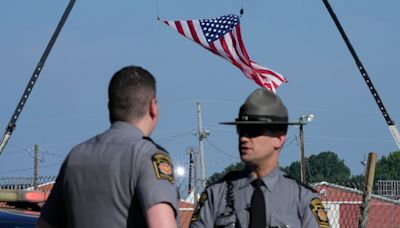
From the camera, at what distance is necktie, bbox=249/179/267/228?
469cm

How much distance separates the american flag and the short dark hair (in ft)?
41.3

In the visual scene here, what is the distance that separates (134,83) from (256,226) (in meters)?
0.80

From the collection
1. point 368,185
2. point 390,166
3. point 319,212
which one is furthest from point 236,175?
point 390,166

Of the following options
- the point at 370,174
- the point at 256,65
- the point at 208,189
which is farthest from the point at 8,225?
the point at 256,65

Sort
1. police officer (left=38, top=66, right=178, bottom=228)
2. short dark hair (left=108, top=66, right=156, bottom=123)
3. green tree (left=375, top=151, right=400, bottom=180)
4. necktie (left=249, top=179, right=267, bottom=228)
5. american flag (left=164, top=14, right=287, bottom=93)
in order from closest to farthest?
police officer (left=38, top=66, right=178, bottom=228) < short dark hair (left=108, top=66, right=156, bottom=123) < necktie (left=249, top=179, right=267, bottom=228) < american flag (left=164, top=14, right=287, bottom=93) < green tree (left=375, top=151, right=400, bottom=180)

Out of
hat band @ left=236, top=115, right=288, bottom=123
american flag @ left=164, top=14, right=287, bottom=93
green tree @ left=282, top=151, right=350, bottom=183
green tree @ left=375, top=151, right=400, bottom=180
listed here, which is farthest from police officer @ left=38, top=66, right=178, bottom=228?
green tree @ left=282, top=151, right=350, bottom=183

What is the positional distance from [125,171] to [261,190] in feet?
2.24

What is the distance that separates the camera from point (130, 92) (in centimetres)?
440

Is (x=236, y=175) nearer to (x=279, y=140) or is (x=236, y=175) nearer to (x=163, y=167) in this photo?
(x=279, y=140)

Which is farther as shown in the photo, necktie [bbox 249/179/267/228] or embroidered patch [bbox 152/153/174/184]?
necktie [bbox 249/179/267/228]

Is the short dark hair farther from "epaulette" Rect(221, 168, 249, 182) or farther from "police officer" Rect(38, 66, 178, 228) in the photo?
"epaulette" Rect(221, 168, 249, 182)

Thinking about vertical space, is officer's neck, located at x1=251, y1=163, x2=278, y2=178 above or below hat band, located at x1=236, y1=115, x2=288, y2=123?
below

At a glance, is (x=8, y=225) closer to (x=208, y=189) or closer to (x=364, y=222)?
(x=208, y=189)

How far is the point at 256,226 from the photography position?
4.70m
